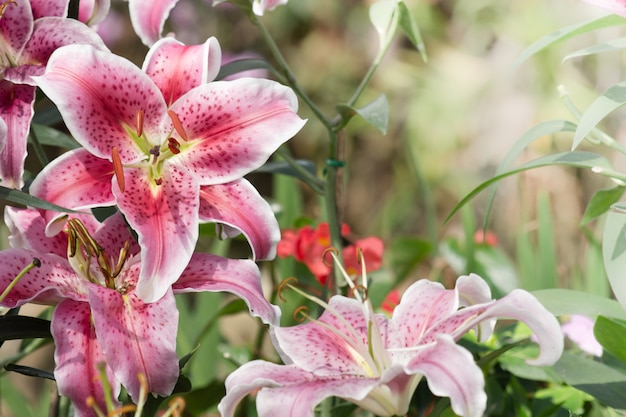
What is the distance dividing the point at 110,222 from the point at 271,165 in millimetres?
210

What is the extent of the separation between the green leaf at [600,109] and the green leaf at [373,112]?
0.14 metres

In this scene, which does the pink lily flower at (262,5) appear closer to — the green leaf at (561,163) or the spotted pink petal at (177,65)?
the spotted pink petal at (177,65)

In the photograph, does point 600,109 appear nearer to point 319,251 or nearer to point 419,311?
point 419,311

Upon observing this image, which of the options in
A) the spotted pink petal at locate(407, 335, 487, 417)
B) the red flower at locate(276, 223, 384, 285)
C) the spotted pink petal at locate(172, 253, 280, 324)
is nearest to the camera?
the spotted pink petal at locate(407, 335, 487, 417)

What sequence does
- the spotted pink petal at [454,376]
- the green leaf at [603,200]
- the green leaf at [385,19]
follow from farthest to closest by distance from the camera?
the green leaf at [385,19] < the green leaf at [603,200] < the spotted pink petal at [454,376]

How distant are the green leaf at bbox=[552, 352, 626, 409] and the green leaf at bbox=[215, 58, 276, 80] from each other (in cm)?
32

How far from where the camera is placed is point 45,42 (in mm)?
578

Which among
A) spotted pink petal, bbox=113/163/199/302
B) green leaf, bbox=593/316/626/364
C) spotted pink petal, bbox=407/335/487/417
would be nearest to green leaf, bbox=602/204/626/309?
green leaf, bbox=593/316/626/364

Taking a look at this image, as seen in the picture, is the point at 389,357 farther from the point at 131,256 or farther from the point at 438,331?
the point at 131,256

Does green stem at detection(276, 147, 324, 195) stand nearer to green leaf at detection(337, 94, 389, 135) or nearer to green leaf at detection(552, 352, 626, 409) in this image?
green leaf at detection(337, 94, 389, 135)

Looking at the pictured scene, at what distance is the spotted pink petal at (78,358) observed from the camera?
1.66 feet

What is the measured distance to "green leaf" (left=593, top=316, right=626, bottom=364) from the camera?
59 centimetres

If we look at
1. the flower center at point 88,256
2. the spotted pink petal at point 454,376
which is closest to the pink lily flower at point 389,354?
the spotted pink petal at point 454,376

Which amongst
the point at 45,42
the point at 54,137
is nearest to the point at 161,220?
the point at 45,42
